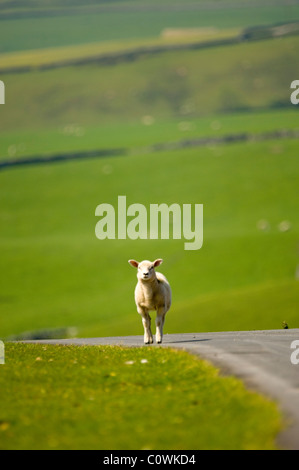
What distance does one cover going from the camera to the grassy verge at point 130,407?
41.8ft

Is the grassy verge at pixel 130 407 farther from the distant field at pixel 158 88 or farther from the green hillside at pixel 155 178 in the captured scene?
the distant field at pixel 158 88

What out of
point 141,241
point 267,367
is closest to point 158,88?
point 141,241

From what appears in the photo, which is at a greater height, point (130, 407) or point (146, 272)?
point (146, 272)

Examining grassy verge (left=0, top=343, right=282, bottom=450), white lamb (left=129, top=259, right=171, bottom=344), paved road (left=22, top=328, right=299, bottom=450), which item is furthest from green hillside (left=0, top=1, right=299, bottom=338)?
grassy verge (left=0, top=343, right=282, bottom=450)

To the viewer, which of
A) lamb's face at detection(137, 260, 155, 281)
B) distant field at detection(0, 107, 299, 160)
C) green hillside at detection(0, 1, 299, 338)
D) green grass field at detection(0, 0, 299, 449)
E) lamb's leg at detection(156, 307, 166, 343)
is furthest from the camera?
distant field at detection(0, 107, 299, 160)

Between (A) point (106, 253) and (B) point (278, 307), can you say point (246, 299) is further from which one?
(A) point (106, 253)

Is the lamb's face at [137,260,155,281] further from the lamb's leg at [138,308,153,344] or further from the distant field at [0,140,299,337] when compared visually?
the distant field at [0,140,299,337]

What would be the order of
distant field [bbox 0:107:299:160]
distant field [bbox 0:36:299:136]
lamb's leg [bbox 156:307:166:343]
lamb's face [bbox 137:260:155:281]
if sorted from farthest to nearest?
distant field [bbox 0:36:299:136]
distant field [bbox 0:107:299:160]
lamb's leg [bbox 156:307:166:343]
lamb's face [bbox 137:260:155:281]

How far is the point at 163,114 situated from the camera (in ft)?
562

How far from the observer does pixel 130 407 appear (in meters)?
14.9

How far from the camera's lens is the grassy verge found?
12.8 m

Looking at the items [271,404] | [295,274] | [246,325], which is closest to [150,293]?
[271,404]

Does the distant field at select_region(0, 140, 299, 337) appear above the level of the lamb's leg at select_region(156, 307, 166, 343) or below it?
above

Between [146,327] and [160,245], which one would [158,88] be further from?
[146,327]
